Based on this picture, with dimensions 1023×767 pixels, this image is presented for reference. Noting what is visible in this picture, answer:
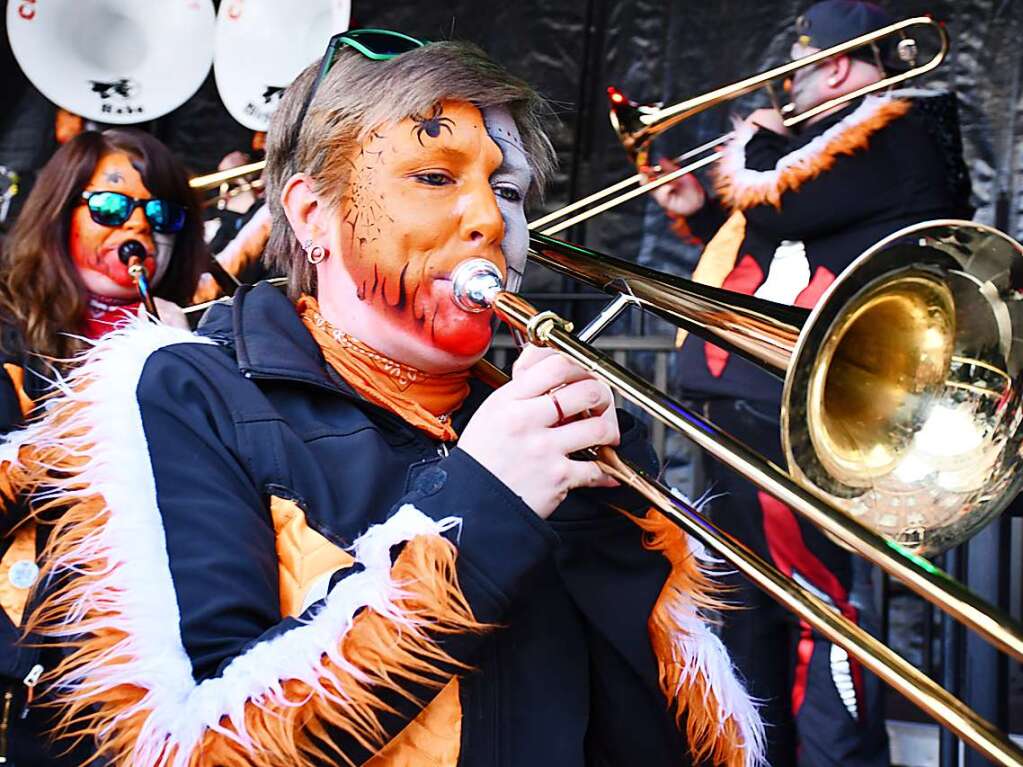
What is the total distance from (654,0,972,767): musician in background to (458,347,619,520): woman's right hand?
74.0 inches

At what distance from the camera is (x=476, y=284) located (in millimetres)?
1524

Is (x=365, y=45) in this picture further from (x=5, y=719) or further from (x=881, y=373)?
(x=5, y=719)

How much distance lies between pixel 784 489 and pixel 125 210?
2.43 meters

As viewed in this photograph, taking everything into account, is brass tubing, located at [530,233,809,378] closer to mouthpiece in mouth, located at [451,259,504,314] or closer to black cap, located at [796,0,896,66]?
mouthpiece in mouth, located at [451,259,504,314]

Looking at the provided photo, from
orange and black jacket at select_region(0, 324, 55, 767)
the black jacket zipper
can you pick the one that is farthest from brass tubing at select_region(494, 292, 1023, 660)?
the black jacket zipper

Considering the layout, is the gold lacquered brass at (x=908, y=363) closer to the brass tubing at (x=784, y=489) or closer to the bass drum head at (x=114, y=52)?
the brass tubing at (x=784, y=489)

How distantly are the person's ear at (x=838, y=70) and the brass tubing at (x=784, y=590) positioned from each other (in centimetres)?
267

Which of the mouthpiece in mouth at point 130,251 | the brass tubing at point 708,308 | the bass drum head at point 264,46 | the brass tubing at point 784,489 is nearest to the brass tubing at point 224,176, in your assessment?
the bass drum head at point 264,46

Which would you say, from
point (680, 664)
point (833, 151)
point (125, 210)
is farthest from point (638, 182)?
point (680, 664)

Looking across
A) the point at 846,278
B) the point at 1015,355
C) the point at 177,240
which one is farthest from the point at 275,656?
the point at 177,240

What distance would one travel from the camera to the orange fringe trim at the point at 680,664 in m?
1.57

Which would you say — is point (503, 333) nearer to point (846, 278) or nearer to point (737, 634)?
point (737, 634)

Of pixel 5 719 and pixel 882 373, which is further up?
pixel 882 373

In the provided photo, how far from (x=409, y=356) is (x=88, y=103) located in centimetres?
347
